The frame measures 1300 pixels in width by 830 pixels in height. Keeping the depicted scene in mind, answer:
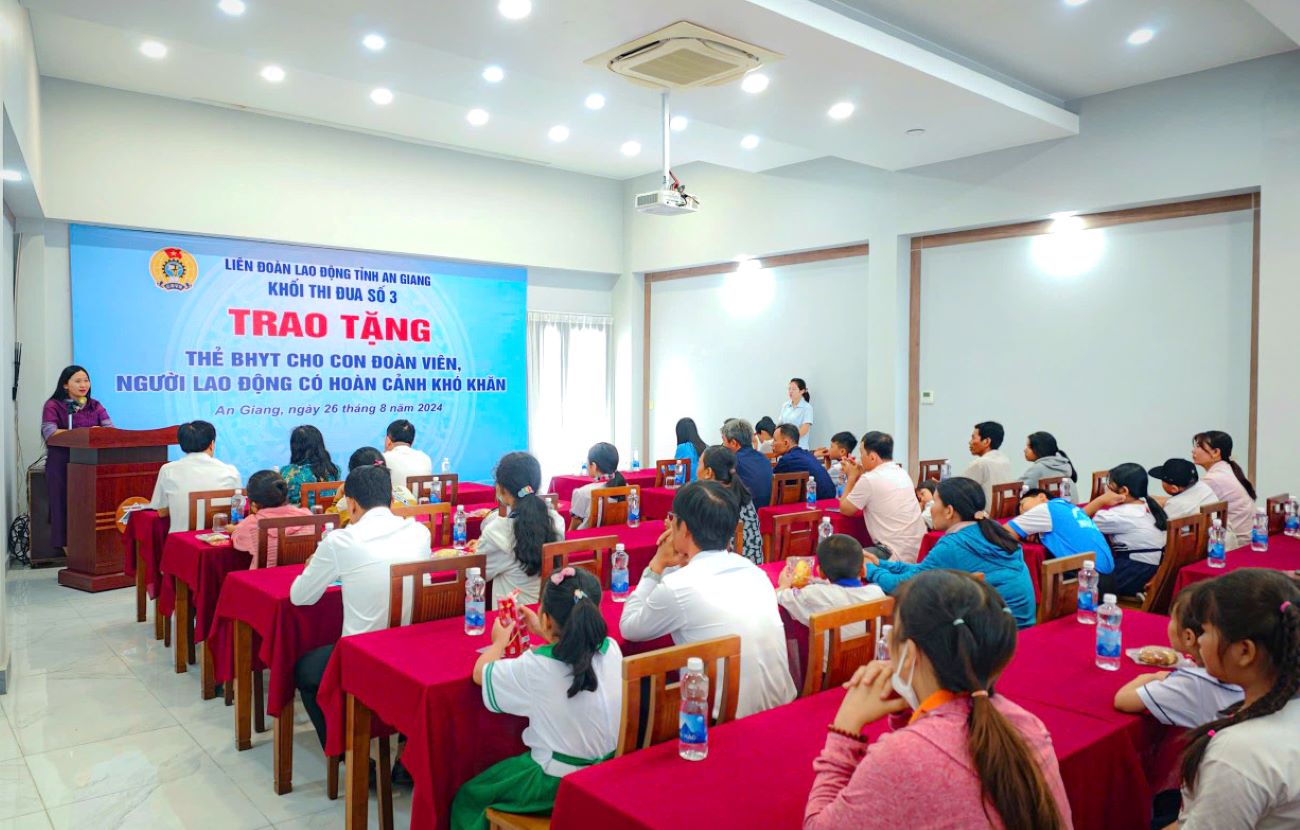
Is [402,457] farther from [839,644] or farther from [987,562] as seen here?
[839,644]

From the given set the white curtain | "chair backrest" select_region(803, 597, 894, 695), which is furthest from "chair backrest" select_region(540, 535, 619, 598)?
the white curtain

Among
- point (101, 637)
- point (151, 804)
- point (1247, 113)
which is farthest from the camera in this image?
point (1247, 113)

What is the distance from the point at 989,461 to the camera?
6.48 meters

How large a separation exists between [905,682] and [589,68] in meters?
4.76

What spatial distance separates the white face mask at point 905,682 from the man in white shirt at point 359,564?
215cm

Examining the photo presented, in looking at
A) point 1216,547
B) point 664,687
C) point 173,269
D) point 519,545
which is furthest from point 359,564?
point 173,269

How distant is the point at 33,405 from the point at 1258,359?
9.58 metres

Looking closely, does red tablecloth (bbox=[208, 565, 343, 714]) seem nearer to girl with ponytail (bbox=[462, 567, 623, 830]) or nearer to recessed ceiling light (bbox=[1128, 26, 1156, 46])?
girl with ponytail (bbox=[462, 567, 623, 830])

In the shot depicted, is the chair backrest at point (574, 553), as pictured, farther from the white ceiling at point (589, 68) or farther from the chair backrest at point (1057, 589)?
the white ceiling at point (589, 68)

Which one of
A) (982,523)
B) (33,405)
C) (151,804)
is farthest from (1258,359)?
(33,405)

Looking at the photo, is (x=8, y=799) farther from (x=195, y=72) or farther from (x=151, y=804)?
(x=195, y=72)

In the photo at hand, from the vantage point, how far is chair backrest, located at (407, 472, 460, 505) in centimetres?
598

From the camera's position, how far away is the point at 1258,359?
626cm

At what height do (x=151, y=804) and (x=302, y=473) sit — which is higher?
(x=302, y=473)
